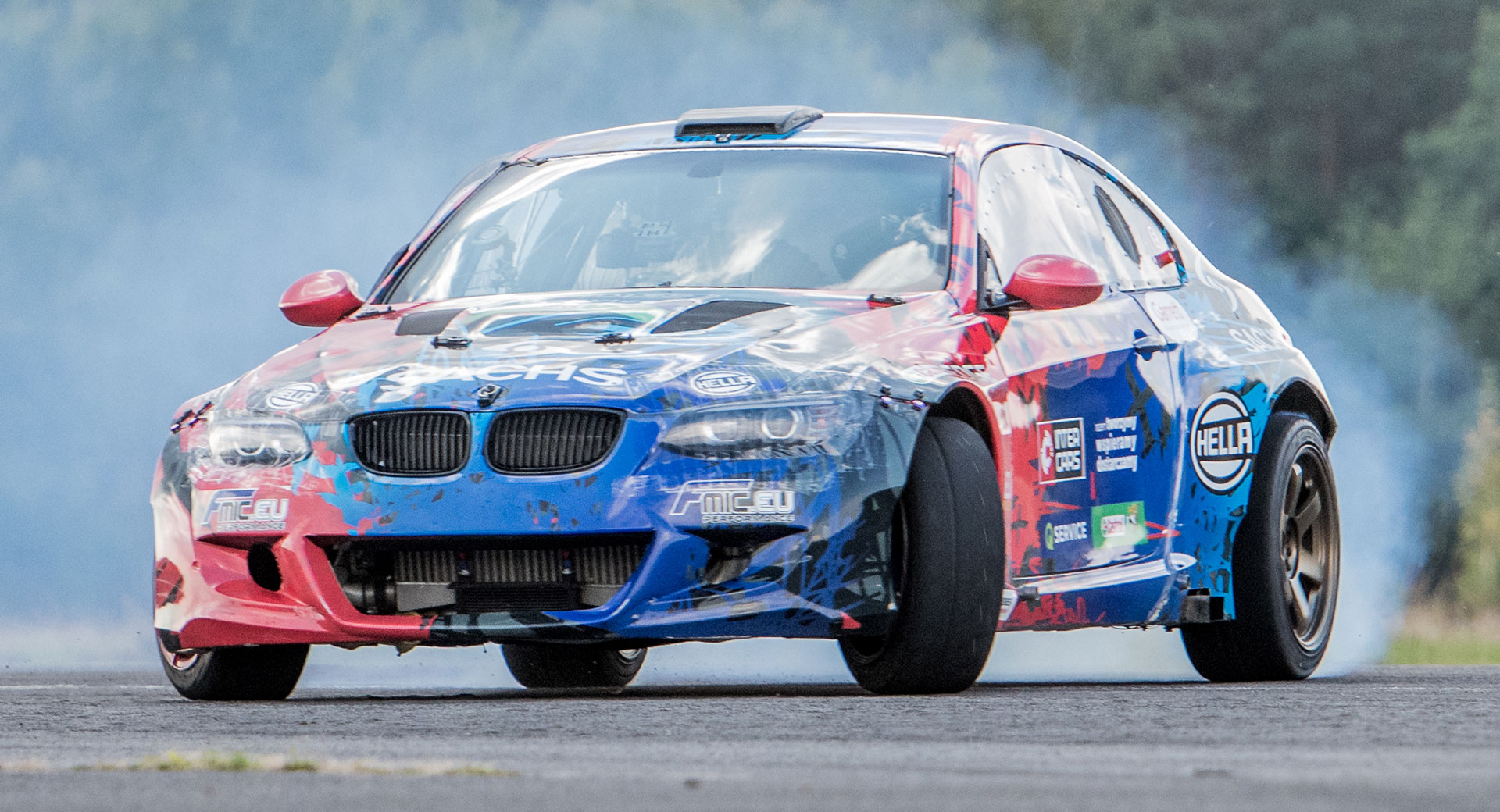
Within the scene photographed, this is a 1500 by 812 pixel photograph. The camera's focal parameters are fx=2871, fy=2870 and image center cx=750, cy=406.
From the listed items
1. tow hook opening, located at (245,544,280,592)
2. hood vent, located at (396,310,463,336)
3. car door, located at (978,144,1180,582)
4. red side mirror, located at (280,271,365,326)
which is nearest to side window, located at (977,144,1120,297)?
car door, located at (978,144,1180,582)

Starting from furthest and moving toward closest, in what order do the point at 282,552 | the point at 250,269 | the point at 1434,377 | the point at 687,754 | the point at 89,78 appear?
the point at 1434,377, the point at 89,78, the point at 250,269, the point at 282,552, the point at 687,754

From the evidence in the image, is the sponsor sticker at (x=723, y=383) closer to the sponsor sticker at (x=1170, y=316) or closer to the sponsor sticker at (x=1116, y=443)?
the sponsor sticker at (x=1116, y=443)

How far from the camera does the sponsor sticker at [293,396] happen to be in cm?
704

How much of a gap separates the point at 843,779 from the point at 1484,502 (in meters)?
39.2

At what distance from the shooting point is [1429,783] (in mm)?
4570

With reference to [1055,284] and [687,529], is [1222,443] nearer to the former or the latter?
[1055,284]

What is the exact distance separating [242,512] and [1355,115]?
3726 cm

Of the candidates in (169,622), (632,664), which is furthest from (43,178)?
(169,622)

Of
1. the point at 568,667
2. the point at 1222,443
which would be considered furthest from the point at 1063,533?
the point at 568,667

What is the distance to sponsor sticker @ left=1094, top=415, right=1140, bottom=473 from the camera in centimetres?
778

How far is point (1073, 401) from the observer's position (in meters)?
7.68

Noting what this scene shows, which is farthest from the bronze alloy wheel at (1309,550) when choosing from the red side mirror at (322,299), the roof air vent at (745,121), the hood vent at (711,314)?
the red side mirror at (322,299)

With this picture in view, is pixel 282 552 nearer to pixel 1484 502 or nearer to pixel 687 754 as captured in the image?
pixel 687 754

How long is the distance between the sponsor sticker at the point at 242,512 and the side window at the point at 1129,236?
8.99 ft
